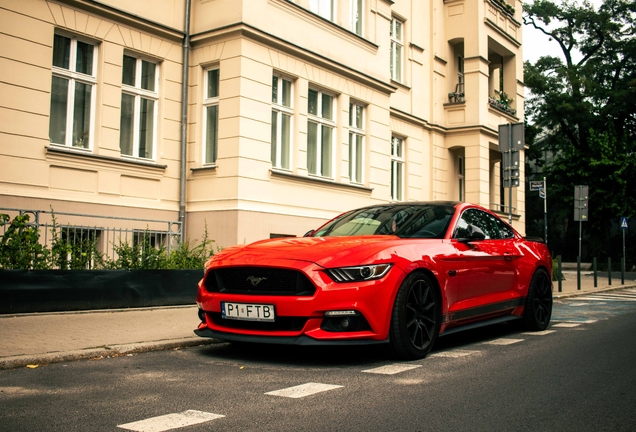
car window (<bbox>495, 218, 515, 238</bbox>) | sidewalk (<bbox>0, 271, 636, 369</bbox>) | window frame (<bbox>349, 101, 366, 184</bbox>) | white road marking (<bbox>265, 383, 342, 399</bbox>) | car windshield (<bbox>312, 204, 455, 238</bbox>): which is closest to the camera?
white road marking (<bbox>265, 383, 342, 399</bbox>)

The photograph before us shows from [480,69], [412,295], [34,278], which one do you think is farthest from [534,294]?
[480,69]


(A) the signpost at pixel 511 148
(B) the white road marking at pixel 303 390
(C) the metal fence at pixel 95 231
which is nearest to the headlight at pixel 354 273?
(B) the white road marking at pixel 303 390

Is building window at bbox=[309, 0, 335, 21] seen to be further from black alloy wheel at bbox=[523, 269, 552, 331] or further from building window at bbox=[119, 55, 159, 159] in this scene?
black alloy wheel at bbox=[523, 269, 552, 331]

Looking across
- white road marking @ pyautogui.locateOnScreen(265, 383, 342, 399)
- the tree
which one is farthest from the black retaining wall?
the tree

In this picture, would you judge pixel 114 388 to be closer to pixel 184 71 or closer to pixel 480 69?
pixel 184 71

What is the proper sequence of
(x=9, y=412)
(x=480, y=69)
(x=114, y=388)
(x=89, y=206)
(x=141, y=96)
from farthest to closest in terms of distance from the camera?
(x=480, y=69)
(x=141, y=96)
(x=89, y=206)
(x=114, y=388)
(x=9, y=412)

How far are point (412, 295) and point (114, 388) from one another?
2.72m

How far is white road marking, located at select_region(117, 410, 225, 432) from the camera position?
3.98 meters

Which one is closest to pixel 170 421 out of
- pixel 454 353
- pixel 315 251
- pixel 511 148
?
pixel 315 251

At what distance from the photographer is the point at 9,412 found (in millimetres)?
4367

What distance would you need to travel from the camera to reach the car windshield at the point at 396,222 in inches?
289

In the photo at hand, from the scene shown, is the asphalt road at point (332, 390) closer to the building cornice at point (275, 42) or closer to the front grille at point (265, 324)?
the front grille at point (265, 324)

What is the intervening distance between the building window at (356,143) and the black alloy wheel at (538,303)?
8522 millimetres

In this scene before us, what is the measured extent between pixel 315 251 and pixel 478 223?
270 cm
